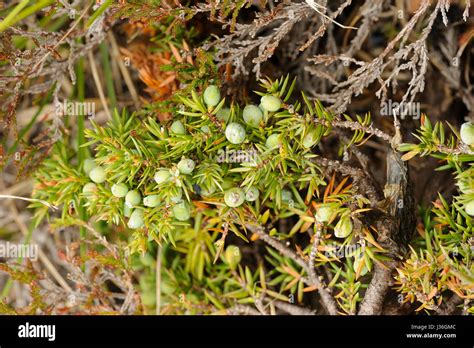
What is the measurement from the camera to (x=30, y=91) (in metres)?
1.33

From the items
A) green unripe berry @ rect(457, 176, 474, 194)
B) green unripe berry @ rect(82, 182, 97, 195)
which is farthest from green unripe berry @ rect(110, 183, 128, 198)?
green unripe berry @ rect(457, 176, 474, 194)

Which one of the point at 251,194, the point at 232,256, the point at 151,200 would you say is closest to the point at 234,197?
the point at 251,194

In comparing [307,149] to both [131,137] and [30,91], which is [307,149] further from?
[30,91]

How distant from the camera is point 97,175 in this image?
1.17 metres

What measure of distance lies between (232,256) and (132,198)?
1.20 feet

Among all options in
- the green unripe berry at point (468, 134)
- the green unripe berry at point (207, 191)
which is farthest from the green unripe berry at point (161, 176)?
the green unripe berry at point (468, 134)

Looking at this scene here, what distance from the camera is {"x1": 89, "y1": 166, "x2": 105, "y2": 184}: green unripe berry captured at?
117 cm

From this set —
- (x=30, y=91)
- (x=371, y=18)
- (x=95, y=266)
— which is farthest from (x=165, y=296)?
(x=371, y=18)

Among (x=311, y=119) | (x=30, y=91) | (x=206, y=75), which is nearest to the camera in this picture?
(x=311, y=119)

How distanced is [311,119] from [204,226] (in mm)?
479

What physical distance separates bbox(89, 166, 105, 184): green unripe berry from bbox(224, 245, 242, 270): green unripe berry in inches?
14.8

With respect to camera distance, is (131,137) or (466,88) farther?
(466,88)

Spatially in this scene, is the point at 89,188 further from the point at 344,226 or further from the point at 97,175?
the point at 344,226

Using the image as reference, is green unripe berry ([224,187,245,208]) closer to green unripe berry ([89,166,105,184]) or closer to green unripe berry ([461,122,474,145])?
green unripe berry ([89,166,105,184])
